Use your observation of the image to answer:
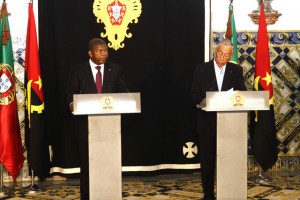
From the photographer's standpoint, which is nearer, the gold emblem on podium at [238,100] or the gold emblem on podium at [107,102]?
the gold emblem on podium at [107,102]

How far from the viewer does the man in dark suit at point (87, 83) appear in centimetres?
434

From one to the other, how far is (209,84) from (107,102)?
1.03 metres

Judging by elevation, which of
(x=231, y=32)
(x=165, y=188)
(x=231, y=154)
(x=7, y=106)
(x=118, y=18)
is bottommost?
(x=165, y=188)

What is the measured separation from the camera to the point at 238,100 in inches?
159

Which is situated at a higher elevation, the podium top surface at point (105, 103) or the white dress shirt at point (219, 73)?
the white dress shirt at point (219, 73)

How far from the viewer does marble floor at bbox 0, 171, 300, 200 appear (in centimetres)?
505

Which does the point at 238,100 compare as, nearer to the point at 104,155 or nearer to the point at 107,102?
the point at 107,102

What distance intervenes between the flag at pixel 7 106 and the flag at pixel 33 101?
0.15 m

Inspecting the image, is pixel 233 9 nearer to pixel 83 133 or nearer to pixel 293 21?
pixel 293 21

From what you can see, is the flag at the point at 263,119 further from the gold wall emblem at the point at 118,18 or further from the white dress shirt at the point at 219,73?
the gold wall emblem at the point at 118,18

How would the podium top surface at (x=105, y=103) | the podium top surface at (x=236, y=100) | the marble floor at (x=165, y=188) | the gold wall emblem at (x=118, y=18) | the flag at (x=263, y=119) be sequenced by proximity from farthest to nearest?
the gold wall emblem at (x=118, y=18), the flag at (x=263, y=119), the marble floor at (x=165, y=188), the podium top surface at (x=236, y=100), the podium top surface at (x=105, y=103)

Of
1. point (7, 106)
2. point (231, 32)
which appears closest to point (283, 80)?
point (231, 32)

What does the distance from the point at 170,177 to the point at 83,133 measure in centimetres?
180

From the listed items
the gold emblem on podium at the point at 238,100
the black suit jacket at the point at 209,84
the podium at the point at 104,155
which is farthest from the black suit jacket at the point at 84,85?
the gold emblem on podium at the point at 238,100
